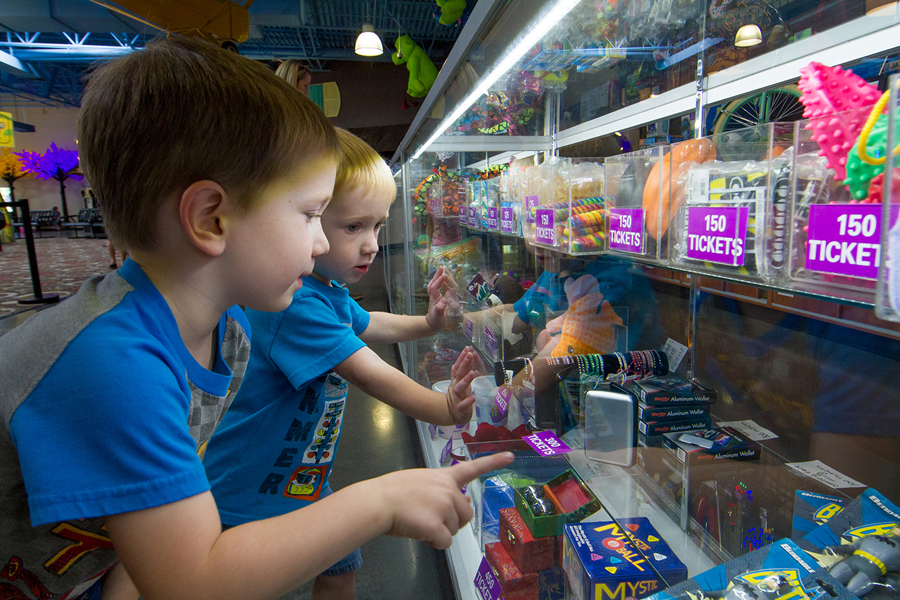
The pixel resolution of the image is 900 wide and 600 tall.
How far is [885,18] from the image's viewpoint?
0.75m

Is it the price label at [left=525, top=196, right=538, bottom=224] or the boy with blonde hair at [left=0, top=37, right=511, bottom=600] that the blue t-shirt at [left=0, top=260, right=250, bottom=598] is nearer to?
the boy with blonde hair at [left=0, top=37, right=511, bottom=600]

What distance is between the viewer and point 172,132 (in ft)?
1.99

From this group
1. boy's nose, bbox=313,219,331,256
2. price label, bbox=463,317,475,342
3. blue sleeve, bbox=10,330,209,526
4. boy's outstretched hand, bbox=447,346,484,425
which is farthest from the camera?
price label, bbox=463,317,475,342

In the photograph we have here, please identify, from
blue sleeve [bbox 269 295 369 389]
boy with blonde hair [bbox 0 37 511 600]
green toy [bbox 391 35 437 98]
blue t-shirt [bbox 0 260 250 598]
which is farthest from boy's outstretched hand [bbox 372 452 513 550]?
green toy [bbox 391 35 437 98]

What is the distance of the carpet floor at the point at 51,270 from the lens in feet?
19.8

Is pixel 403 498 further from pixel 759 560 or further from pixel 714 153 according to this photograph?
pixel 714 153

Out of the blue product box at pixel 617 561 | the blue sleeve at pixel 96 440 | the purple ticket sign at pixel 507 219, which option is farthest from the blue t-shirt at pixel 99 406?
the purple ticket sign at pixel 507 219

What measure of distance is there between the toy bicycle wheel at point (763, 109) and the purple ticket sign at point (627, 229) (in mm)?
235

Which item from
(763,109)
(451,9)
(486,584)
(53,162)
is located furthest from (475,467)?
(53,162)

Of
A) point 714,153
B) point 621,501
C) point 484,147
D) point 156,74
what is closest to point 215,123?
point 156,74

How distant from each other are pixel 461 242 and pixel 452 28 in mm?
8259

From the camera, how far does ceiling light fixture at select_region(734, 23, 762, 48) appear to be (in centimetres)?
103

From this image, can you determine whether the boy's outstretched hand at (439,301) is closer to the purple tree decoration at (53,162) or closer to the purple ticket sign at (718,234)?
the purple ticket sign at (718,234)

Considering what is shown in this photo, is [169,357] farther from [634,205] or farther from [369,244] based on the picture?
[634,205]
